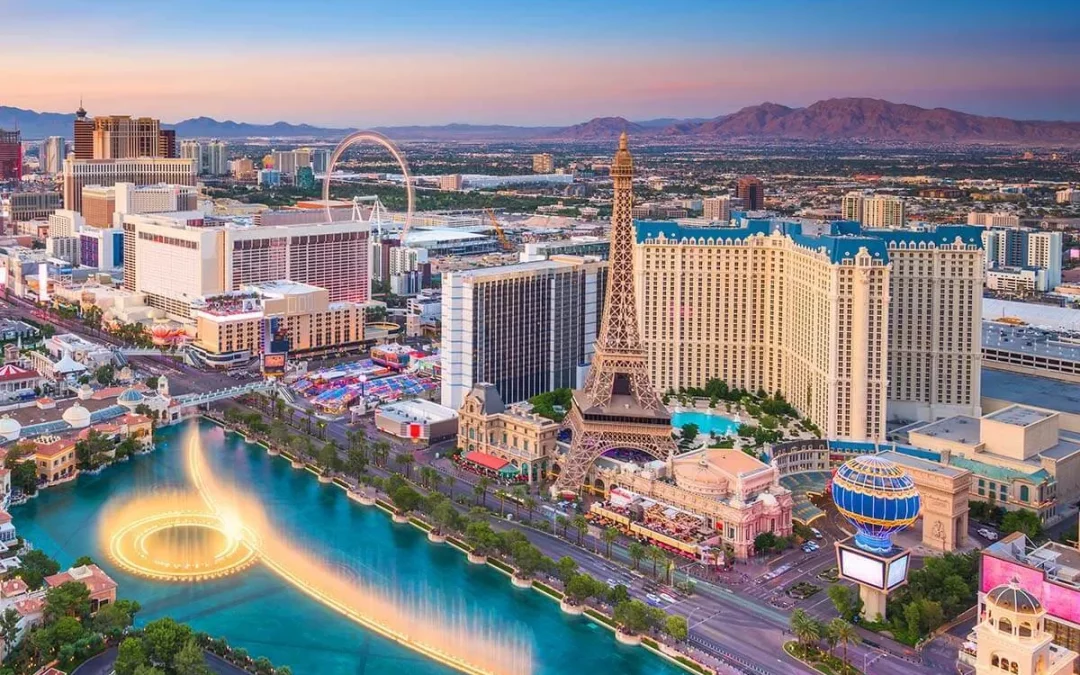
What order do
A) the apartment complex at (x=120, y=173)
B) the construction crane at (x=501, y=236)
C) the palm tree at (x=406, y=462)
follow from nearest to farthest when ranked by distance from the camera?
the palm tree at (x=406, y=462), the construction crane at (x=501, y=236), the apartment complex at (x=120, y=173)

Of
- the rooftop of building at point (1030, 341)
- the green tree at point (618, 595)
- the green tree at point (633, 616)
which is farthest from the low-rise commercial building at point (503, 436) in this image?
the rooftop of building at point (1030, 341)

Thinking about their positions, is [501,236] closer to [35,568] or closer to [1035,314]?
[1035,314]

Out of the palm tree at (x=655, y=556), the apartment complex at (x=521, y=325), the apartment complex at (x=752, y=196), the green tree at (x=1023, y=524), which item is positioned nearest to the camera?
the palm tree at (x=655, y=556)

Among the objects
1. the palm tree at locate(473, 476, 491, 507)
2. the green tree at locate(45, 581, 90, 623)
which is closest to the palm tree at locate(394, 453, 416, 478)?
the palm tree at locate(473, 476, 491, 507)

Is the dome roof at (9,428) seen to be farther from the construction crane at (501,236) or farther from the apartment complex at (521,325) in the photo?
the construction crane at (501,236)

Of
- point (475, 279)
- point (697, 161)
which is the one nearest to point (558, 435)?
point (475, 279)
